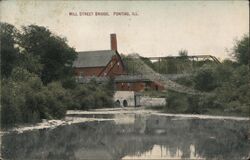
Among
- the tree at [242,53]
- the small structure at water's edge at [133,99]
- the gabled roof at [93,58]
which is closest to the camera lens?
the gabled roof at [93,58]

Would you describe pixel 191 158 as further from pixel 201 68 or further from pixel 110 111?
pixel 110 111

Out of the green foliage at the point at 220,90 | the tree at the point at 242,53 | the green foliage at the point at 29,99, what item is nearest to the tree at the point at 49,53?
the green foliage at the point at 29,99

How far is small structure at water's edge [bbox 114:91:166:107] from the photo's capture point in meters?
11.4

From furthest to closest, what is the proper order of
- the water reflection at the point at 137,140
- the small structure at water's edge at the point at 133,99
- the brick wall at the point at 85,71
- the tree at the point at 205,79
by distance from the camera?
the small structure at water's edge at the point at 133,99, the tree at the point at 205,79, the brick wall at the point at 85,71, the water reflection at the point at 137,140

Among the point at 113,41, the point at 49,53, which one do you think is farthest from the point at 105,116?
the point at 113,41

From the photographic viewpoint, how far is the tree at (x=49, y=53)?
33.3ft

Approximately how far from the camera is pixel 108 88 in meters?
11.2

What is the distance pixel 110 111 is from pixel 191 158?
12.6ft

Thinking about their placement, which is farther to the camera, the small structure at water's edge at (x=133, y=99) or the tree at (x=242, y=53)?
the small structure at water's edge at (x=133, y=99)

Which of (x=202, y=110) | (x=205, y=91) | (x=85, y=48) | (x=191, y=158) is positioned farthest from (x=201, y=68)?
(x=202, y=110)

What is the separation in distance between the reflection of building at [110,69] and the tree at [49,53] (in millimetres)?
245

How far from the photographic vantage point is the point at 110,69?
36.2ft

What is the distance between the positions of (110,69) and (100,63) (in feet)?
1.72

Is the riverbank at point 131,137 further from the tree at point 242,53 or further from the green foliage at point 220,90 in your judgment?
the tree at point 242,53
